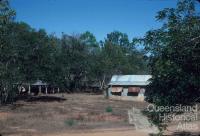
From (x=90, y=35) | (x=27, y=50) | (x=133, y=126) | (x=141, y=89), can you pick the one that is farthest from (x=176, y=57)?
(x=90, y=35)

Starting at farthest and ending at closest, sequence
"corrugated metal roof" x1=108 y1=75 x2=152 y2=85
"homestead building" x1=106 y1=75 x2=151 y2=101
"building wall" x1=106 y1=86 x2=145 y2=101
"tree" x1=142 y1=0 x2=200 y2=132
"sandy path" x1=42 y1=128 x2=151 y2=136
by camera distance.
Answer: "corrugated metal roof" x1=108 y1=75 x2=152 y2=85
"homestead building" x1=106 y1=75 x2=151 y2=101
"building wall" x1=106 y1=86 x2=145 y2=101
"sandy path" x1=42 y1=128 x2=151 y2=136
"tree" x1=142 y1=0 x2=200 y2=132

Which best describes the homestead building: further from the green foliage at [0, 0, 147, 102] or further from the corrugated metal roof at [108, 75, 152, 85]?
the green foliage at [0, 0, 147, 102]

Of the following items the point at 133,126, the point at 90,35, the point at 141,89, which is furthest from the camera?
the point at 90,35

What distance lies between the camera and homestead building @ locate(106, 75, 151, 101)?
5128 cm

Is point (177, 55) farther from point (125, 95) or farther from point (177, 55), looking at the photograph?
point (125, 95)

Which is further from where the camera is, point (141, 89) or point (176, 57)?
point (141, 89)

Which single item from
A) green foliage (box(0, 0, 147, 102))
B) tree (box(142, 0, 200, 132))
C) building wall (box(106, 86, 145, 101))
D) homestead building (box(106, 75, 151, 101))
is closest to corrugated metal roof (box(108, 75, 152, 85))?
homestead building (box(106, 75, 151, 101))

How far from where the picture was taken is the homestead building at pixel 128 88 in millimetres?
51281

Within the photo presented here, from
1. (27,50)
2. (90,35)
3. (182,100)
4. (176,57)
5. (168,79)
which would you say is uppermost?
(90,35)

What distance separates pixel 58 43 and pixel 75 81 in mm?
10122

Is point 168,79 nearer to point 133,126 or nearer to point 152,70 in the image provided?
point 152,70

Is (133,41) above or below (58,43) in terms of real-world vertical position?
below

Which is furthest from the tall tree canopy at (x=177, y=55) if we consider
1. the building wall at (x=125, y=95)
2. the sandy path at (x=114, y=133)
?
the building wall at (x=125, y=95)

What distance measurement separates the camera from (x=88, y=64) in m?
68.5
